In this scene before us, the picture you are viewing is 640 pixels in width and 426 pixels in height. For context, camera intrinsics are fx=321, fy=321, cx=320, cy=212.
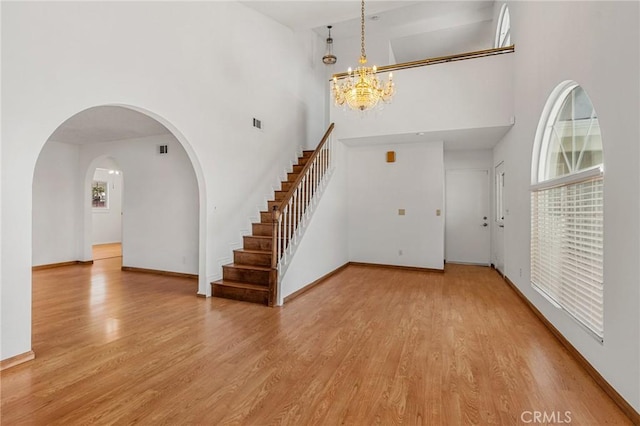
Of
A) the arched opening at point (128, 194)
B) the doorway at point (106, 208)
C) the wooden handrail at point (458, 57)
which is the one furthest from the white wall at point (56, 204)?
the wooden handrail at point (458, 57)

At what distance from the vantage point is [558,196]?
324 cm

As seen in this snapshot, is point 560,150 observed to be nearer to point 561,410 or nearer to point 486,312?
point 486,312

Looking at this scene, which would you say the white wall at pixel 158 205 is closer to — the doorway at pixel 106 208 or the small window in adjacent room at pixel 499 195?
the doorway at pixel 106 208

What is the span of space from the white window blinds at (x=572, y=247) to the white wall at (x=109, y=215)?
11525 mm

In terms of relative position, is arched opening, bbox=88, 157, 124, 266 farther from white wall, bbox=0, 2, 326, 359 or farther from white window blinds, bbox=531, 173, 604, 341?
white window blinds, bbox=531, 173, 604, 341

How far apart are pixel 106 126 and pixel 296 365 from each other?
535 centimetres

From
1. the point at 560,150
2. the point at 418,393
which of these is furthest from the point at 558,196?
the point at 418,393

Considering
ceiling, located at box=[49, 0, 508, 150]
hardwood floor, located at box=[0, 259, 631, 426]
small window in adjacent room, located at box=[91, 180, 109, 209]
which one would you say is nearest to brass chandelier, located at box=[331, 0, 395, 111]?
ceiling, located at box=[49, 0, 508, 150]

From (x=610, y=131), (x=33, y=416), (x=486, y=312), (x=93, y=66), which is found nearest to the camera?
(x=33, y=416)

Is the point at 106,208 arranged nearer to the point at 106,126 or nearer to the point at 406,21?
the point at 106,126

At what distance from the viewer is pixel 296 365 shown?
103 inches

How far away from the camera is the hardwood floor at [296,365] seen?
2018 mm

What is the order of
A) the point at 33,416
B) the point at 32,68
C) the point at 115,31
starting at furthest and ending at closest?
the point at 115,31
the point at 32,68
the point at 33,416

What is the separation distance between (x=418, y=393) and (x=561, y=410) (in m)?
0.87
